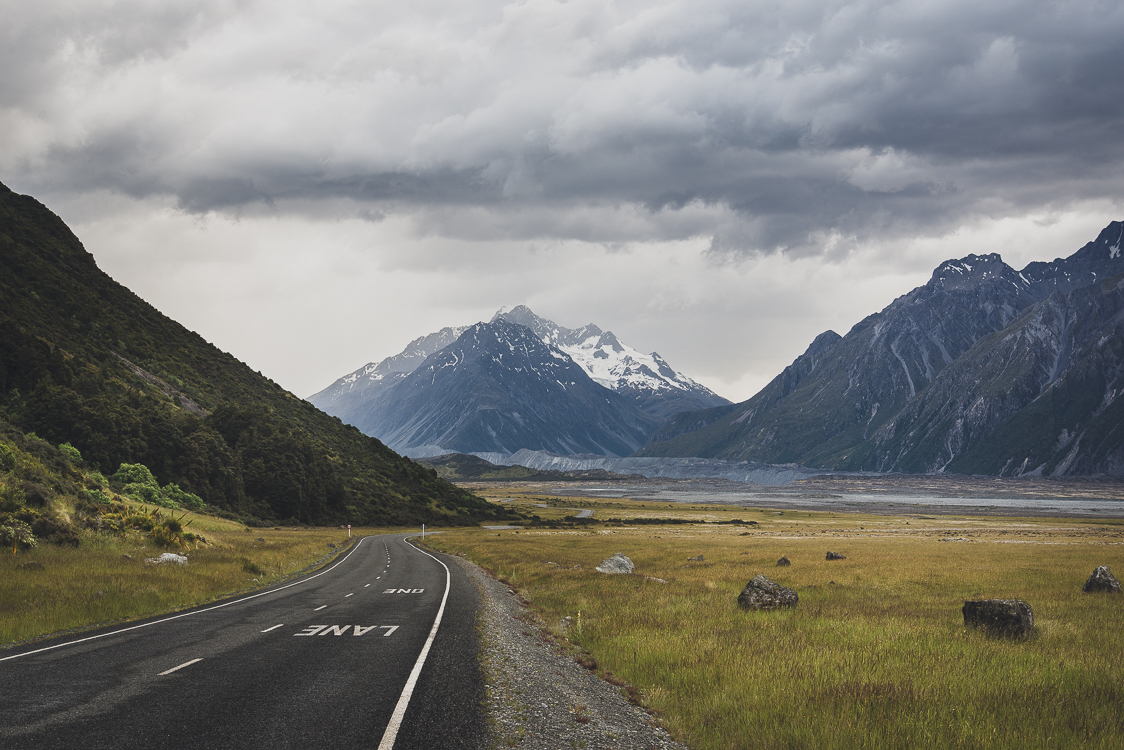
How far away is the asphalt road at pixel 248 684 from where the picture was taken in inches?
348

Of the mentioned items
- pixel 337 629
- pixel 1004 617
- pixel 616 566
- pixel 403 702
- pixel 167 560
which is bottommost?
pixel 616 566

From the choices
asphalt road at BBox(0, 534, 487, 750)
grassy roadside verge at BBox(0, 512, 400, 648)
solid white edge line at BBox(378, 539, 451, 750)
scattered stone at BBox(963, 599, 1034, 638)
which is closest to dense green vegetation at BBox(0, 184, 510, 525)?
grassy roadside verge at BBox(0, 512, 400, 648)

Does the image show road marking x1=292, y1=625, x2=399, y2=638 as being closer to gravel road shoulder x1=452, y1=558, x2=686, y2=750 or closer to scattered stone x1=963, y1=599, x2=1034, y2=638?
gravel road shoulder x1=452, y1=558, x2=686, y2=750

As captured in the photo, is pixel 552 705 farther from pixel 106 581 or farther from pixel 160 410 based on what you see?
pixel 160 410

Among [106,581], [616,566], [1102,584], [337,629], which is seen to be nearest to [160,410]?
[106,581]

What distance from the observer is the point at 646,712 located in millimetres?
11672

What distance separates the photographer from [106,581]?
924 inches

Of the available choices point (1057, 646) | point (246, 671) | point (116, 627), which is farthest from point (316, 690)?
point (1057, 646)

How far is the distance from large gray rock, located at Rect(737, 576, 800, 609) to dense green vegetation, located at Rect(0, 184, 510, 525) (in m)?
36.0

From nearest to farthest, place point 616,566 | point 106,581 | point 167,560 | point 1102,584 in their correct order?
1. point 106,581
2. point 1102,584
3. point 167,560
4. point 616,566

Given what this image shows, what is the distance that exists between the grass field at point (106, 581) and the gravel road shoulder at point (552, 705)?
40.2ft

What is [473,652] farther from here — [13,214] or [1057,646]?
[13,214]

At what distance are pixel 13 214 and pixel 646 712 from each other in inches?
5466

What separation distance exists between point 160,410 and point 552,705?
264 ft
